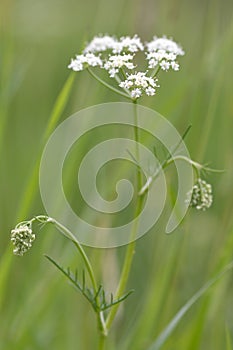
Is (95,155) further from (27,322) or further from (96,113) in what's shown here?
(27,322)

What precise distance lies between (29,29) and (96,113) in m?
2.09

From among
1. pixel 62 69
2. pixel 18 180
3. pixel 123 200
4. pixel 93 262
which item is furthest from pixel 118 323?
pixel 62 69

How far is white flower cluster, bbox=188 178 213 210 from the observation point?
5.04ft

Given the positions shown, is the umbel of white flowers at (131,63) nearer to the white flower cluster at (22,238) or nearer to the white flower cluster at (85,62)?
the white flower cluster at (85,62)

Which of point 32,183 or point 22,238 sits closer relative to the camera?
point 22,238

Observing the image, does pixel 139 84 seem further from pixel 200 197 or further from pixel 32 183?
pixel 32 183

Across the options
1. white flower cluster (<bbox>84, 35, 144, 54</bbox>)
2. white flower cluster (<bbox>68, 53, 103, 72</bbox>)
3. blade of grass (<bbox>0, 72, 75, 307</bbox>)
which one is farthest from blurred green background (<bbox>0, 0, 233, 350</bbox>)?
white flower cluster (<bbox>68, 53, 103, 72</bbox>)

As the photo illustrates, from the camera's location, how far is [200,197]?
154 centimetres

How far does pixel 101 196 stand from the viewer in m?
2.31

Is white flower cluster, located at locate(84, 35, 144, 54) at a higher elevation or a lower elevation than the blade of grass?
higher

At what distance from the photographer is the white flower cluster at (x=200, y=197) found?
1.54 metres

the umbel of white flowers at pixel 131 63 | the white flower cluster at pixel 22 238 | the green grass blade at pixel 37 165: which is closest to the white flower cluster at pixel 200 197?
the umbel of white flowers at pixel 131 63

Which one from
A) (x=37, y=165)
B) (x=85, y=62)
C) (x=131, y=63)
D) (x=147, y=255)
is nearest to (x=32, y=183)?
(x=37, y=165)

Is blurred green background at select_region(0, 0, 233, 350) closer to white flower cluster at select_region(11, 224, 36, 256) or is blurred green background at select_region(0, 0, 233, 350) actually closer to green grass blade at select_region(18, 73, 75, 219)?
green grass blade at select_region(18, 73, 75, 219)
